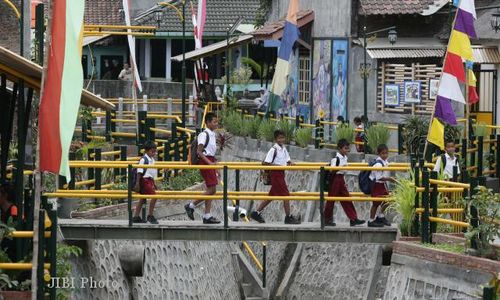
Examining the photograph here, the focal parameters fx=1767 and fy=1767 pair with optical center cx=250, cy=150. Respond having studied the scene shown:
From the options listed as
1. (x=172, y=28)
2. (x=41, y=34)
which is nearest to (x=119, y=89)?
(x=172, y=28)

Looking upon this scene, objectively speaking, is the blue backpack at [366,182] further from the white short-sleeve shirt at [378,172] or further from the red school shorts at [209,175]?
the red school shorts at [209,175]

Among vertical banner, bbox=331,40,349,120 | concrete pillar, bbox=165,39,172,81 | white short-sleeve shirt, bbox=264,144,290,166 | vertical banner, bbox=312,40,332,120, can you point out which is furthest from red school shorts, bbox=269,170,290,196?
concrete pillar, bbox=165,39,172,81

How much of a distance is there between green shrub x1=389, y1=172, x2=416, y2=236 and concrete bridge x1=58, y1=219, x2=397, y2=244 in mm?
1240

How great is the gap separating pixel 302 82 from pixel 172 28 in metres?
20.3

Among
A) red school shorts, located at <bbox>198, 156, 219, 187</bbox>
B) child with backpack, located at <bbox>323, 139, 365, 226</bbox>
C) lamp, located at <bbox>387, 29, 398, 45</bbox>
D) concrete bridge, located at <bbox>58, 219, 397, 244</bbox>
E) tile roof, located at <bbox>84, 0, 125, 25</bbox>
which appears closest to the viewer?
concrete bridge, located at <bbox>58, 219, 397, 244</bbox>

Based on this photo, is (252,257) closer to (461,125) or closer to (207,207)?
(461,125)

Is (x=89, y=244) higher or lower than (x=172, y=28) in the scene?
lower

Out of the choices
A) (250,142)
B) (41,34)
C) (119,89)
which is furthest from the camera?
(119,89)

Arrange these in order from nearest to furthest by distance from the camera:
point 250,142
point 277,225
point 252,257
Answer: point 277,225, point 252,257, point 250,142

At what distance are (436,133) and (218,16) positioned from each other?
42897mm

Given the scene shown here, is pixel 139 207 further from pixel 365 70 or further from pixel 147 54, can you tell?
pixel 147 54

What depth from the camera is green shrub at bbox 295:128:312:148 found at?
4116 centimetres

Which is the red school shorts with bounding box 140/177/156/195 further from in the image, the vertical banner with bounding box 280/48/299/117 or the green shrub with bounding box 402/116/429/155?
the vertical banner with bounding box 280/48/299/117

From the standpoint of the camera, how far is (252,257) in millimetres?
40375
